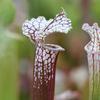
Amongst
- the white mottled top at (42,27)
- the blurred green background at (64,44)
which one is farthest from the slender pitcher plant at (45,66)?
the blurred green background at (64,44)

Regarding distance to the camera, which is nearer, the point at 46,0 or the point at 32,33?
the point at 32,33

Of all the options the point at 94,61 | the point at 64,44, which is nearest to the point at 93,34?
the point at 94,61

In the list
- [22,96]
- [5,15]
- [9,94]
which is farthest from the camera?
[22,96]

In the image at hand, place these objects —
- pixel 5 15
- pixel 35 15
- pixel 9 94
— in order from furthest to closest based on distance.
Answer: pixel 35 15, pixel 5 15, pixel 9 94

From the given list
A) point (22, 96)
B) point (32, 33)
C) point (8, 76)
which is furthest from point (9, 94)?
point (22, 96)

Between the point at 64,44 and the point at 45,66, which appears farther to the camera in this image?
the point at 64,44

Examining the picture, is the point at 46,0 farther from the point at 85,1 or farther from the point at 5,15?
the point at 5,15

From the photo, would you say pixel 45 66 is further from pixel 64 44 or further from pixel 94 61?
pixel 64 44

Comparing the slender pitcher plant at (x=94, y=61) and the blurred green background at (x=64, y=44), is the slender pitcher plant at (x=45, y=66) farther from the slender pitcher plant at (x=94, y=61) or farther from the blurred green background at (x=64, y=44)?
the blurred green background at (x=64, y=44)

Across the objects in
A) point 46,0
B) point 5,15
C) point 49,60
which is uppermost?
point 46,0
